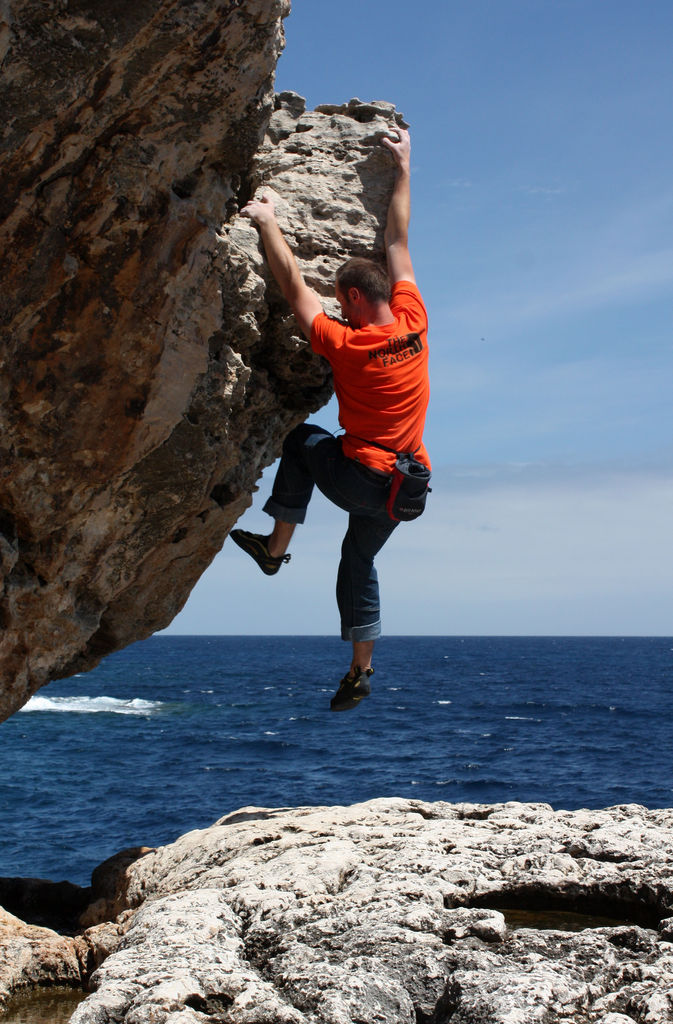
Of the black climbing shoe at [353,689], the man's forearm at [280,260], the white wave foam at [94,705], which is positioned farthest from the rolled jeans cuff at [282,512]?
the white wave foam at [94,705]

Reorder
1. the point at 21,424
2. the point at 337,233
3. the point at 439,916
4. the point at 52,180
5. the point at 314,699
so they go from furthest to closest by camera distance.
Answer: the point at 314,699
the point at 337,233
the point at 21,424
the point at 52,180
the point at 439,916

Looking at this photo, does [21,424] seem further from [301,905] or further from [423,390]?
[301,905]

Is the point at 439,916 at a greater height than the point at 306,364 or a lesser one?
lesser

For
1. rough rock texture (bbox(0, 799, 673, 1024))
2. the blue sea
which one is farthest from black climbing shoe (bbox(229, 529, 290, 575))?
the blue sea

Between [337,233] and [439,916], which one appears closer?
[439,916]

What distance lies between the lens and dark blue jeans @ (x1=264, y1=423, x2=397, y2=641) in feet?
21.8

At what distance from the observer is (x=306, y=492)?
7.11 metres

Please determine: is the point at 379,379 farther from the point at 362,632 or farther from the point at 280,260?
the point at 362,632

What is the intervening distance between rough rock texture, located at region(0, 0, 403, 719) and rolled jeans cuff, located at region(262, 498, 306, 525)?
2.54 feet

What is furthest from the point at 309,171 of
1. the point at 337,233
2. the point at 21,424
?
the point at 21,424

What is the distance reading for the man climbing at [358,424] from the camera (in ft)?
21.3

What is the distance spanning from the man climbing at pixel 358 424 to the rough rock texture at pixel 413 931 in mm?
1494

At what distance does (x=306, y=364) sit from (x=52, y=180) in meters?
3.36

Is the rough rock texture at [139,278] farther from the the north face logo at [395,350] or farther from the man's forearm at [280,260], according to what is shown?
the the north face logo at [395,350]
